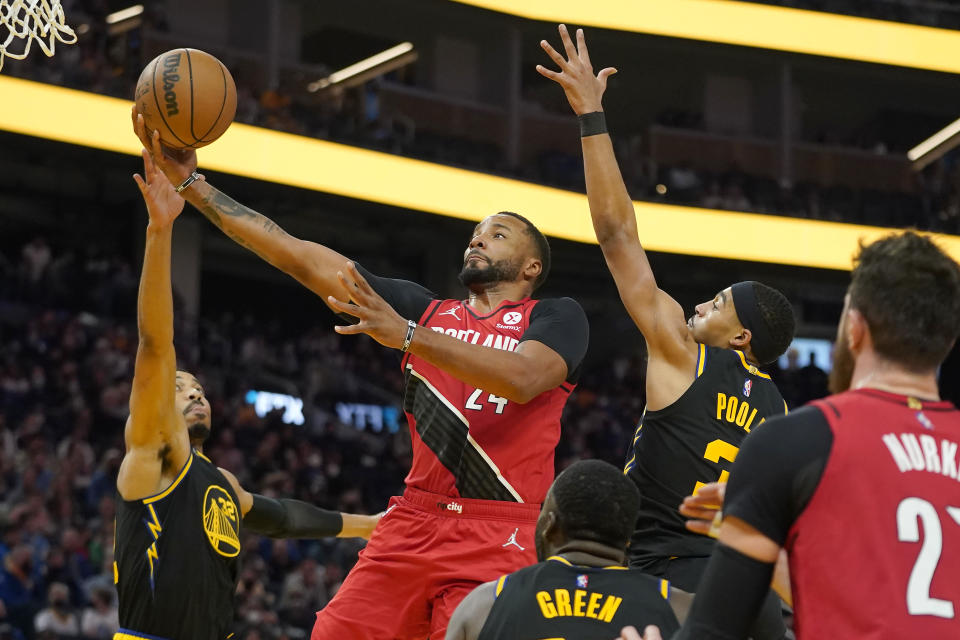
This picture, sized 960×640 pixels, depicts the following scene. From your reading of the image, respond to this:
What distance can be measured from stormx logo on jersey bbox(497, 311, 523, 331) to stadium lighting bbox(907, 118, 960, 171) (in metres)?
21.3

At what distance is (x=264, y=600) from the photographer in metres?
11.8

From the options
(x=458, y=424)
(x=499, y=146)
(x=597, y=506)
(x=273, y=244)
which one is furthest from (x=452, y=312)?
(x=499, y=146)

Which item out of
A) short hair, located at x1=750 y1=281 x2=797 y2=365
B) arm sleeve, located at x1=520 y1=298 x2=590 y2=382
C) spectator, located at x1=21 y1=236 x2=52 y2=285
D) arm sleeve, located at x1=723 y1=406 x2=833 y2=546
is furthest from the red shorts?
spectator, located at x1=21 y1=236 x2=52 y2=285

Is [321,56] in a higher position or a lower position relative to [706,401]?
higher

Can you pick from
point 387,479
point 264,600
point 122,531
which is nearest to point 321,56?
point 387,479

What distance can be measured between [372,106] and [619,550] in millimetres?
18911

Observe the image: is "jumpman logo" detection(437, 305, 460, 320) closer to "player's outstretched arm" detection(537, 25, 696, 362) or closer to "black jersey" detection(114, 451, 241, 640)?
"player's outstretched arm" detection(537, 25, 696, 362)

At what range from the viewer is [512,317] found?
4945mm

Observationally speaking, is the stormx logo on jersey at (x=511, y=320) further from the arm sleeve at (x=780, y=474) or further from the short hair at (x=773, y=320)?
the arm sleeve at (x=780, y=474)

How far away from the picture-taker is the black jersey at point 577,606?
3.04 metres

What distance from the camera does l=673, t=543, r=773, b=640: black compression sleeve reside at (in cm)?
229

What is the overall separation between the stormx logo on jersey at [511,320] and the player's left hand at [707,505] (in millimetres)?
2342

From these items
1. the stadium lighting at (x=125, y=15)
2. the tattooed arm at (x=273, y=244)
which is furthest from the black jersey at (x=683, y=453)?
the stadium lighting at (x=125, y=15)

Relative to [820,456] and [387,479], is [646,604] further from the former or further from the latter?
[387,479]
